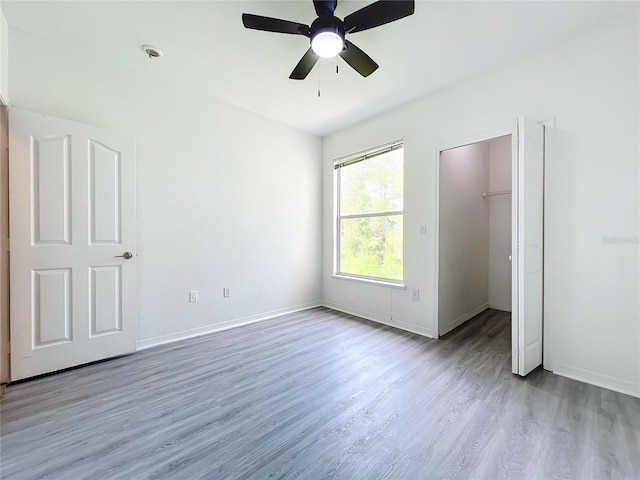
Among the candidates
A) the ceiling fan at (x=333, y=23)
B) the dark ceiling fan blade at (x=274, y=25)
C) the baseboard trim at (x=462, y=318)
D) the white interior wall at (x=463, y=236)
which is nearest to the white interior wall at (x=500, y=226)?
the white interior wall at (x=463, y=236)

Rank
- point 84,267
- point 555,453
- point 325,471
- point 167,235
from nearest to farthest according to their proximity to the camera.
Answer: point 325,471, point 555,453, point 84,267, point 167,235

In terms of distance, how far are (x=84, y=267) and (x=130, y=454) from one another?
5.61 ft

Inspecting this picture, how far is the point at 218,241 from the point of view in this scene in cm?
345

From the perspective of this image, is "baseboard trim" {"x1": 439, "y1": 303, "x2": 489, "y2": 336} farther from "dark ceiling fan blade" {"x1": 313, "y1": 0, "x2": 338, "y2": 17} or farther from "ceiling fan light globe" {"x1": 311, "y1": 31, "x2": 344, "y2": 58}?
"dark ceiling fan blade" {"x1": 313, "y1": 0, "x2": 338, "y2": 17}

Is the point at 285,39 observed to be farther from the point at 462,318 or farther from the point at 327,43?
the point at 462,318

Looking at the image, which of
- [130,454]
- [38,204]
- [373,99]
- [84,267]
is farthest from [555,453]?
[38,204]

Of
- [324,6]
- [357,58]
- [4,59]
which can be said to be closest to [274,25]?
[324,6]

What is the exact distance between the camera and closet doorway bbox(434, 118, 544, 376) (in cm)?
229

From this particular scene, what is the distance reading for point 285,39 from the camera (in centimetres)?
231

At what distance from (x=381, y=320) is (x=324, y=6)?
3330 millimetres

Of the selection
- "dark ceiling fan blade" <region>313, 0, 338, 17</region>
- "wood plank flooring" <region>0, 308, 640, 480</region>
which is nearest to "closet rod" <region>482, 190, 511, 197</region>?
"wood plank flooring" <region>0, 308, 640, 480</region>

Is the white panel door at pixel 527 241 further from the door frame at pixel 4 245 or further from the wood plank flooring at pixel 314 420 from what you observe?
the door frame at pixel 4 245

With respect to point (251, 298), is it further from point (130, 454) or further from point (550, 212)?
point (550, 212)

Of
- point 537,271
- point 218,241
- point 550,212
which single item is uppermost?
point 550,212
